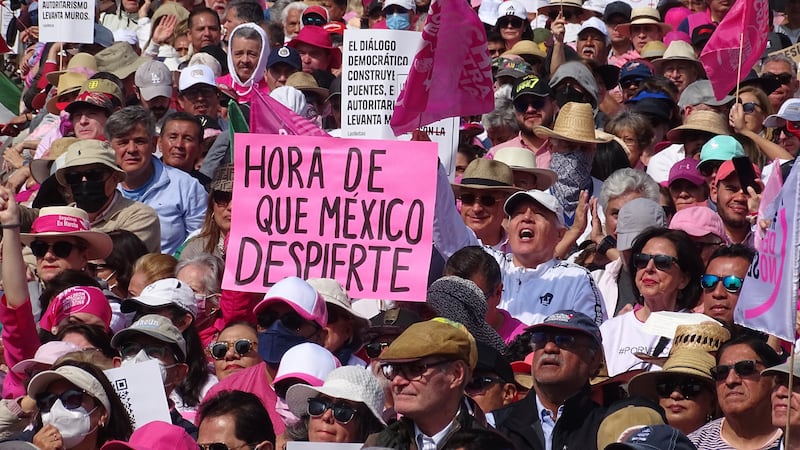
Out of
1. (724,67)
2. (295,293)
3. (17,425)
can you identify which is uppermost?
(724,67)

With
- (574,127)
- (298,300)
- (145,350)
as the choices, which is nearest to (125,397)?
(145,350)

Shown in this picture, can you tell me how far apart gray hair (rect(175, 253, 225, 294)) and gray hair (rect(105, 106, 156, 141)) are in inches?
78.1

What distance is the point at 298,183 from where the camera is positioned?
964cm

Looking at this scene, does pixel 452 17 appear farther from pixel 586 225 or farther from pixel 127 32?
pixel 127 32

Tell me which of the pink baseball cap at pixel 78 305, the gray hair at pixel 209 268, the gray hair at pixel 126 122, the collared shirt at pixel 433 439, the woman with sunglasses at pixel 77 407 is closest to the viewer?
the collared shirt at pixel 433 439

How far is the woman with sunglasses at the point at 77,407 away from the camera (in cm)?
768

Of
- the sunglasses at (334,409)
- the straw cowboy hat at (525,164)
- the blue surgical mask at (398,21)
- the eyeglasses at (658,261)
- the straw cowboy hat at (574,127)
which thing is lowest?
the sunglasses at (334,409)

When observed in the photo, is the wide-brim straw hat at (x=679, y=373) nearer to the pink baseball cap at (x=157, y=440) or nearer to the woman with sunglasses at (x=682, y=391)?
the woman with sunglasses at (x=682, y=391)

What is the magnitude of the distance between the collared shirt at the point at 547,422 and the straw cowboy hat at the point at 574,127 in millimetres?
4157

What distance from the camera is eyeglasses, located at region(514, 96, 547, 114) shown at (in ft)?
41.3

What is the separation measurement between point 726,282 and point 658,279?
0.37 metres

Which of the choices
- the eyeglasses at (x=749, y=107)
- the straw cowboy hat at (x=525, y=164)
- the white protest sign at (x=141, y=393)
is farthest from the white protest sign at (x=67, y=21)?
the white protest sign at (x=141, y=393)

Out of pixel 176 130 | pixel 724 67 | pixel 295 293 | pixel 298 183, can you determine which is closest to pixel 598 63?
pixel 724 67

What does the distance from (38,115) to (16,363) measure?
703 centimetres
